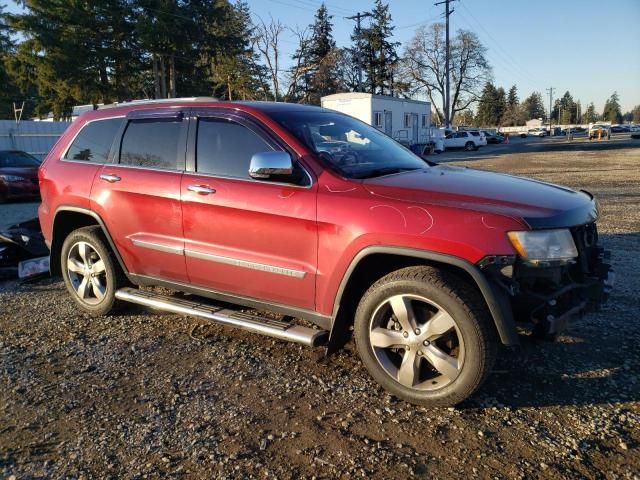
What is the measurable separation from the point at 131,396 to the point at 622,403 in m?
3.08

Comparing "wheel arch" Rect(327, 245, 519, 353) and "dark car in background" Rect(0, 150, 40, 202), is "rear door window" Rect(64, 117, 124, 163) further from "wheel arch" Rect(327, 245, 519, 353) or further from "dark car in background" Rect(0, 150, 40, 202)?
"dark car in background" Rect(0, 150, 40, 202)

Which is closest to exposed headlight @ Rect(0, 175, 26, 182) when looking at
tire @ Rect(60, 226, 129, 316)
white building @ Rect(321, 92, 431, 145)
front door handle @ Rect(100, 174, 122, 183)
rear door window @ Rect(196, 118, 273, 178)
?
tire @ Rect(60, 226, 129, 316)

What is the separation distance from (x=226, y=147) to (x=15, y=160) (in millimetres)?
12713

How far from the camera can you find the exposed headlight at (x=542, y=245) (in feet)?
9.49

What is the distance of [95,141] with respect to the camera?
4.89 metres

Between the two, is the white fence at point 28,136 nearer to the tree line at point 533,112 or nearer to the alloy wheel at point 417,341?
the alloy wheel at point 417,341

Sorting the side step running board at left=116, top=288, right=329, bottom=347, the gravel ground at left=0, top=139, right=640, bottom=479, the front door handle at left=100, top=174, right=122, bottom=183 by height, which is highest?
the front door handle at left=100, top=174, right=122, bottom=183

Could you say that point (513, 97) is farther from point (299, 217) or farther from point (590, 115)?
point (299, 217)

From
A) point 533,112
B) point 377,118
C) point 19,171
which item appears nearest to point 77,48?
point 377,118

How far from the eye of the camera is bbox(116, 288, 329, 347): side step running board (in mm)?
3492

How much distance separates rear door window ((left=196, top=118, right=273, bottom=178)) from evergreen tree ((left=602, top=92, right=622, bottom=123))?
156303 millimetres

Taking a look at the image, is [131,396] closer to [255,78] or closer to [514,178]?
[514,178]

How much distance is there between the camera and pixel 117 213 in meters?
4.48

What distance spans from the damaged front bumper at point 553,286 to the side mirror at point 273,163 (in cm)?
136
